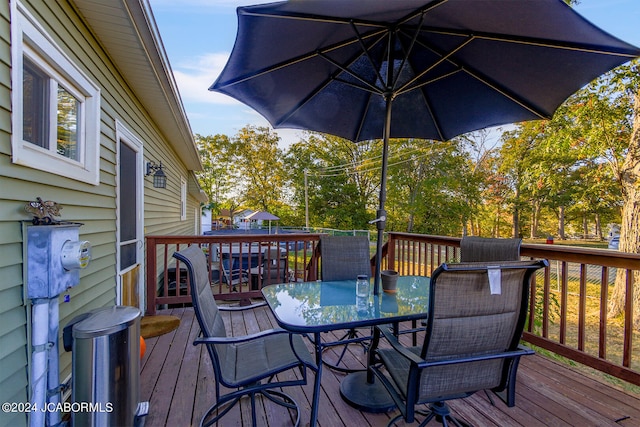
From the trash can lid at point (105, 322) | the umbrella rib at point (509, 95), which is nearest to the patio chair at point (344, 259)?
the trash can lid at point (105, 322)

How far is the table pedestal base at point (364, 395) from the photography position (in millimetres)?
1954

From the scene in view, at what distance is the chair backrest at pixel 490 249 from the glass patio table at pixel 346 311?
0.60m

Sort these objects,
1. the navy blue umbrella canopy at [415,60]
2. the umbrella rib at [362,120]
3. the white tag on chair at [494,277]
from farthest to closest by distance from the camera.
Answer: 1. the umbrella rib at [362,120]
2. the navy blue umbrella canopy at [415,60]
3. the white tag on chair at [494,277]

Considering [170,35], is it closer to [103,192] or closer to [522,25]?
[103,192]

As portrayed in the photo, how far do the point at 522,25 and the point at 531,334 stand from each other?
2.57 m

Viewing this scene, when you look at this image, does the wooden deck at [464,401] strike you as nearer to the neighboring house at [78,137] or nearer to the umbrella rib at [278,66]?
the neighboring house at [78,137]

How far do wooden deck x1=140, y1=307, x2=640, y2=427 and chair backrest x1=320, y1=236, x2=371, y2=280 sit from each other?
2.64 ft

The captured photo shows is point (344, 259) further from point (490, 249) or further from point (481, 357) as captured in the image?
point (481, 357)

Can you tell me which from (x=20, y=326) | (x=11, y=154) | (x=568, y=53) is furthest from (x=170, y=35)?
(x=568, y=53)

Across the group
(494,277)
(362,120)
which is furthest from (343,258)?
(494,277)

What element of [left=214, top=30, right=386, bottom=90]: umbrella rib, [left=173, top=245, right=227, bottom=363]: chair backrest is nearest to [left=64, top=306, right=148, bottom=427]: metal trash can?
[left=173, top=245, right=227, bottom=363]: chair backrest

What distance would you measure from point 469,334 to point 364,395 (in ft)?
3.48

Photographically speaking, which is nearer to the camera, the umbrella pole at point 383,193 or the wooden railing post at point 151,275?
the umbrella pole at point 383,193

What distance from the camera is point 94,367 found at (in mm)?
1563
